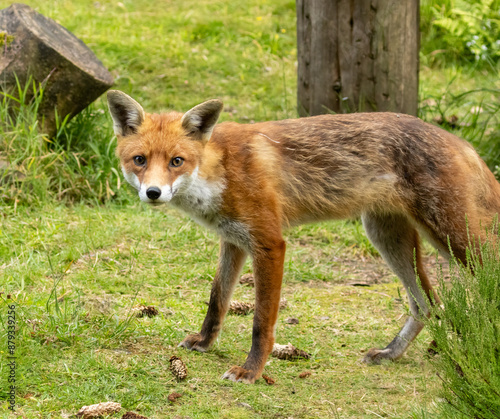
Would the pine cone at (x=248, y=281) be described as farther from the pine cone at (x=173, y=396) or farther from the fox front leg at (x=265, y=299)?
the pine cone at (x=173, y=396)

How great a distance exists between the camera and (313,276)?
5.79 m

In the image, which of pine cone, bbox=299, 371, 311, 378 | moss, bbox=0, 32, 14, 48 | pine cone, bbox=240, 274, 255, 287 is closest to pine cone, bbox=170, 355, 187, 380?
pine cone, bbox=299, 371, 311, 378

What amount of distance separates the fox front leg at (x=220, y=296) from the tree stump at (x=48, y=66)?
120 inches

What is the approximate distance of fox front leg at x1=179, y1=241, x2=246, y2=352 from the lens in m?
4.27

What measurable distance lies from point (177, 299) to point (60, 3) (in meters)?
7.66

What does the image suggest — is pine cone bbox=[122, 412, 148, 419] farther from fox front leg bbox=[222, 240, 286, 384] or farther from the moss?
the moss

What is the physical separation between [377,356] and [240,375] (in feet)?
3.74

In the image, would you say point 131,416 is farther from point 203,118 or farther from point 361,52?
point 361,52

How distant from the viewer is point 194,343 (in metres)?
4.26

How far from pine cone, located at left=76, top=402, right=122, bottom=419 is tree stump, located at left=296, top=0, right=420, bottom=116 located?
4391mm

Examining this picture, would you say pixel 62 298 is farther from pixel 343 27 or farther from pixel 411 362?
pixel 343 27

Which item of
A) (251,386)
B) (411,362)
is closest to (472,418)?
(251,386)

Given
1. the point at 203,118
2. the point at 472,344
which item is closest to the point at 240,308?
the point at 203,118

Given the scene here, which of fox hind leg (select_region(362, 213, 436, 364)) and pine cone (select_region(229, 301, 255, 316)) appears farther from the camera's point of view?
pine cone (select_region(229, 301, 255, 316))
